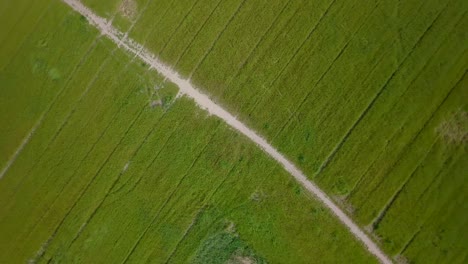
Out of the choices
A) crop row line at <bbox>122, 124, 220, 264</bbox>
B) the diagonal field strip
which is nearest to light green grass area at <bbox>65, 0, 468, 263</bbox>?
the diagonal field strip

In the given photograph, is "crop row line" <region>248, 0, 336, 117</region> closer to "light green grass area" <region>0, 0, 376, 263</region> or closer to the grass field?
the grass field

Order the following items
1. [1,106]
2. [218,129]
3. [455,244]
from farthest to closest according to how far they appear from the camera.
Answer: [1,106]
[218,129]
[455,244]

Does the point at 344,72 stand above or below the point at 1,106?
above

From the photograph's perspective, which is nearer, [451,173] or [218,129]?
[451,173]

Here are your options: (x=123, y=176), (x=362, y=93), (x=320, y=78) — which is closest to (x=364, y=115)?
(x=362, y=93)

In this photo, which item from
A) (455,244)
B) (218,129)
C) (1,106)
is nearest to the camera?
(455,244)

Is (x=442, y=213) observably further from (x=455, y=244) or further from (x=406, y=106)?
(x=406, y=106)

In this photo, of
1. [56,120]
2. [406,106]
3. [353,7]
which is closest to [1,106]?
[56,120]

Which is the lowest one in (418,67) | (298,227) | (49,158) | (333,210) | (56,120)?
(49,158)
